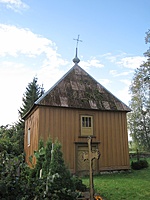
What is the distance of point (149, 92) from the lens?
27.8 meters

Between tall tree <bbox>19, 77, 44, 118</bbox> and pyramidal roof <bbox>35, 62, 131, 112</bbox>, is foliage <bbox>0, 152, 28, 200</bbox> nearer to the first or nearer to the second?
pyramidal roof <bbox>35, 62, 131, 112</bbox>

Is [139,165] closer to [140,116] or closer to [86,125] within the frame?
[86,125]

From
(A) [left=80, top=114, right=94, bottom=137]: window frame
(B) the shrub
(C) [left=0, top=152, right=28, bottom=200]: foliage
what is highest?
(A) [left=80, top=114, right=94, bottom=137]: window frame

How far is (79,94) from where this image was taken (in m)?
15.3

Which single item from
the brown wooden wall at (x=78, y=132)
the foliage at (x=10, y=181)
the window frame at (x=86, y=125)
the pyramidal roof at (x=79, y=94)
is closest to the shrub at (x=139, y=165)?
the brown wooden wall at (x=78, y=132)

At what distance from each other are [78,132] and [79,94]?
2.74 meters

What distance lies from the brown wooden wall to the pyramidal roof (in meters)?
0.39

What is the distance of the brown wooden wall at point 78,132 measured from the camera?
13.5m

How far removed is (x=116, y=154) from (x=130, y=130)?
15.2 meters

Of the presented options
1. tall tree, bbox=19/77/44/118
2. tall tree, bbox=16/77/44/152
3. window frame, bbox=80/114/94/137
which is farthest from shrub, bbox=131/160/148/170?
tall tree, bbox=19/77/44/118

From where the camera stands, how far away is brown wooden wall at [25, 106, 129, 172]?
1345 cm

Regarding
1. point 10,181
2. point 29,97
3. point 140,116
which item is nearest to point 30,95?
point 29,97

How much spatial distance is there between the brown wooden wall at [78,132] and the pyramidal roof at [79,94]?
0.39m

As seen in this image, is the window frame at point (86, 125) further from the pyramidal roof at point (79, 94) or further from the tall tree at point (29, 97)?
the tall tree at point (29, 97)
